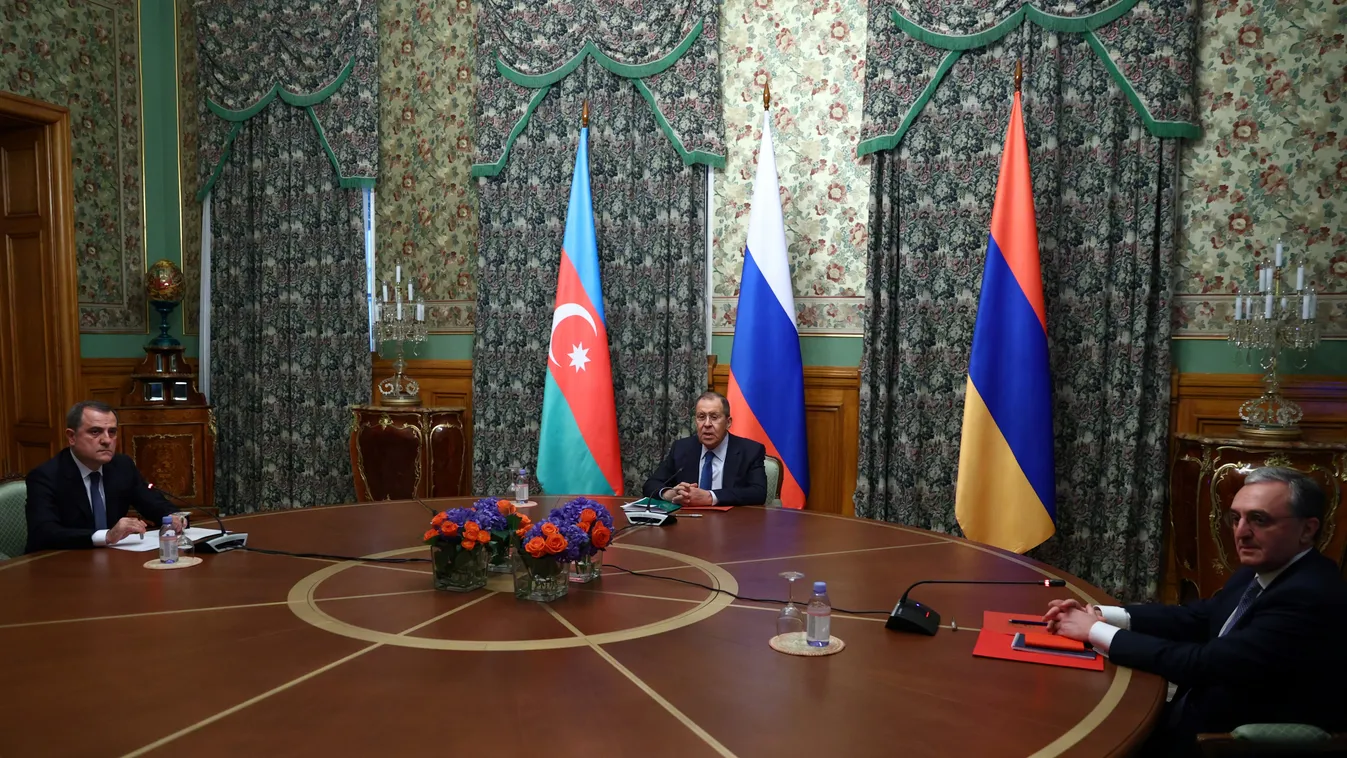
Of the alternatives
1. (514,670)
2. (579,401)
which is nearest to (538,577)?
(514,670)

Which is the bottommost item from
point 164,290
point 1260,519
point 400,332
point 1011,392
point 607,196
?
point 1260,519

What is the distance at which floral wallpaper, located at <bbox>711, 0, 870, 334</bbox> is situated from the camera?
4.84m

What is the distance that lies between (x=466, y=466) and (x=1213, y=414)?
4.17 metres

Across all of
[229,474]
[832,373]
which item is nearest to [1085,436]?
[832,373]

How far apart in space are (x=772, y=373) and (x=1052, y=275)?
145cm

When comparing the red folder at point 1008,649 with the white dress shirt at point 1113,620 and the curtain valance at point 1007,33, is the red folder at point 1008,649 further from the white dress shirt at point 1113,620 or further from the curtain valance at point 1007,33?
the curtain valance at point 1007,33

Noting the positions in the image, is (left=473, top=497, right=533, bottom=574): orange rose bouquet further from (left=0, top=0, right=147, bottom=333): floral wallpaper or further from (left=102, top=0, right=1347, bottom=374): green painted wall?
(left=0, top=0, right=147, bottom=333): floral wallpaper

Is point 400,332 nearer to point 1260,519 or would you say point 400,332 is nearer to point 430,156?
point 430,156

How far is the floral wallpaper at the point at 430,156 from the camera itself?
5.71m

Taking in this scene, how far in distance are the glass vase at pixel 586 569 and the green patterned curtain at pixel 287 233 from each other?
13.2ft

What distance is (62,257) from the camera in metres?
5.73

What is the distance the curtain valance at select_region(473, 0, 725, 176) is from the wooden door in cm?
287

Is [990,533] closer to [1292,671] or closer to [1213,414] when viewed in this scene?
[1213,414]

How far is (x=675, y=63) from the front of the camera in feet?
16.6
